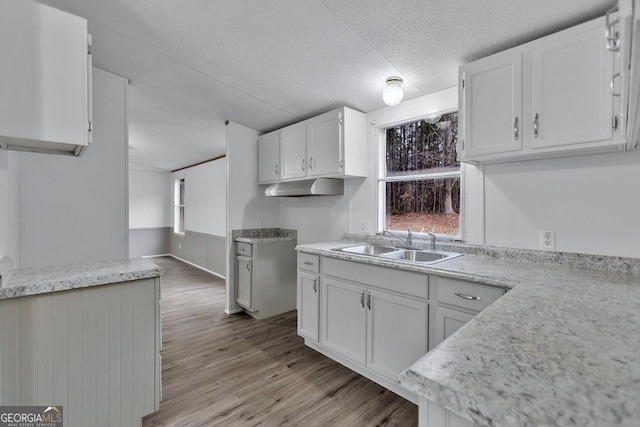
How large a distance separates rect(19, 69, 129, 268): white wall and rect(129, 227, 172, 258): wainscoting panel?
5227mm

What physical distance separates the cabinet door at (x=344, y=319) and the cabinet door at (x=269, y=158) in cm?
175

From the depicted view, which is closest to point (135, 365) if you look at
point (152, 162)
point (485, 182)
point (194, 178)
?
point (485, 182)

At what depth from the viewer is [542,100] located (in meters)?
1.71

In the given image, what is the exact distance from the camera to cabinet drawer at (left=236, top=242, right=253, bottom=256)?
357cm

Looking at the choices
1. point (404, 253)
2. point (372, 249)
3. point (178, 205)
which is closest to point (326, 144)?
point (372, 249)

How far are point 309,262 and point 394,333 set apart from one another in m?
0.99

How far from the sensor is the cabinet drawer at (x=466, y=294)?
1.60m

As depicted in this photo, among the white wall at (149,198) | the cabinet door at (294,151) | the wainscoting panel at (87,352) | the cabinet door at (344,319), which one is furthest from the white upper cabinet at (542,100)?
the white wall at (149,198)

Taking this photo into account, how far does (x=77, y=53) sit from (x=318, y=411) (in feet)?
→ 8.03

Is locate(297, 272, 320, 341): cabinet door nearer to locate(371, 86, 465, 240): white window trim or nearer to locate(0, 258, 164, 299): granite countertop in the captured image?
locate(371, 86, 465, 240): white window trim

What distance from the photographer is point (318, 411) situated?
1932mm

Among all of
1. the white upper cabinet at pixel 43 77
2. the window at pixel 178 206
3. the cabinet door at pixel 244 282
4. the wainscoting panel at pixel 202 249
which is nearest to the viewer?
the white upper cabinet at pixel 43 77

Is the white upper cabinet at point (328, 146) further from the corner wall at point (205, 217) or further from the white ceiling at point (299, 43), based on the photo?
the corner wall at point (205, 217)

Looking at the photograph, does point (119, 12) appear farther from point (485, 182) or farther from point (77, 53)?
point (485, 182)
